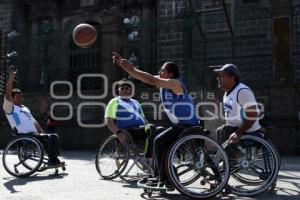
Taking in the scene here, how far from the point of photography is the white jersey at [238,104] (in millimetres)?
6238

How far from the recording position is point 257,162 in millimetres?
6090

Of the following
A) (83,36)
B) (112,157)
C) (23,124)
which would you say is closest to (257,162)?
(112,157)

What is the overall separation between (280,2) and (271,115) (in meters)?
2.95

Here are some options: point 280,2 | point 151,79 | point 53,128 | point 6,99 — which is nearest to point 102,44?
point 53,128

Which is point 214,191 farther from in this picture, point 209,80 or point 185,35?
point 185,35

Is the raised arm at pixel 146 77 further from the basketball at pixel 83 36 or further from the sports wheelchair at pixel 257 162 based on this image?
the basketball at pixel 83 36

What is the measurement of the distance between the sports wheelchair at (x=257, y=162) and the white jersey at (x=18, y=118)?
3.89 m

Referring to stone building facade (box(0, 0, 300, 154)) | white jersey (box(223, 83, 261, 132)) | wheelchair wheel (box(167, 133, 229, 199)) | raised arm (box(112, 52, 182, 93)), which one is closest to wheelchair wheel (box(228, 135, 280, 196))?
white jersey (box(223, 83, 261, 132))

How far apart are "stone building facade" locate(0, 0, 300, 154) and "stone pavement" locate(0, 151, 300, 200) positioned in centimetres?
376

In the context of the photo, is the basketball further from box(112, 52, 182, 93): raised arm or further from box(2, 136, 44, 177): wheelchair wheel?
box(112, 52, 182, 93): raised arm

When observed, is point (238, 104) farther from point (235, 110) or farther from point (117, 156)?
point (117, 156)

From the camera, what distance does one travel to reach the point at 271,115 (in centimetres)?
1252

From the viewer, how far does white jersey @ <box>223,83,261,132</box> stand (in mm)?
6238

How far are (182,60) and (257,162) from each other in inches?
475
